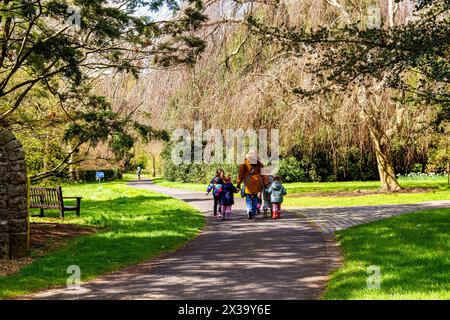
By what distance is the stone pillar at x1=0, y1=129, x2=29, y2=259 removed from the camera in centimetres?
869

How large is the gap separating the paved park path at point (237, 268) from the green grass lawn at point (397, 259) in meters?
0.34

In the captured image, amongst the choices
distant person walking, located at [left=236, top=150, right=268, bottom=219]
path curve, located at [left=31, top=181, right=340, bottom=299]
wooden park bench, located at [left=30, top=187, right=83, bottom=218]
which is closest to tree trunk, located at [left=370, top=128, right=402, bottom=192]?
distant person walking, located at [left=236, top=150, right=268, bottom=219]

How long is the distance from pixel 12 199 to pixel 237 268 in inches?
165

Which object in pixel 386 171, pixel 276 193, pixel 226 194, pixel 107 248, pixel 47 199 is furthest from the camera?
pixel 386 171

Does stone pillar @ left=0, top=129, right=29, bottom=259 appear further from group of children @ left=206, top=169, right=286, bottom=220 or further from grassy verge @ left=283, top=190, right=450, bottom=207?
grassy verge @ left=283, top=190, right=450, bottom=207

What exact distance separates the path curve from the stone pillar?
237cm

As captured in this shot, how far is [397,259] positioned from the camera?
24.4 feet

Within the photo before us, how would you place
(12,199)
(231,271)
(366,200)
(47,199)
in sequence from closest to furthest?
(231,271) < (12,199) < (47,199) < (366,200)

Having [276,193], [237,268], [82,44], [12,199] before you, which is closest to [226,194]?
[276,193]

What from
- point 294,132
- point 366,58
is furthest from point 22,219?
point 294,132

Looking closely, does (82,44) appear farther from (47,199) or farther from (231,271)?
(231,271)

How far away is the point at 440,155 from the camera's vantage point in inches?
1161
